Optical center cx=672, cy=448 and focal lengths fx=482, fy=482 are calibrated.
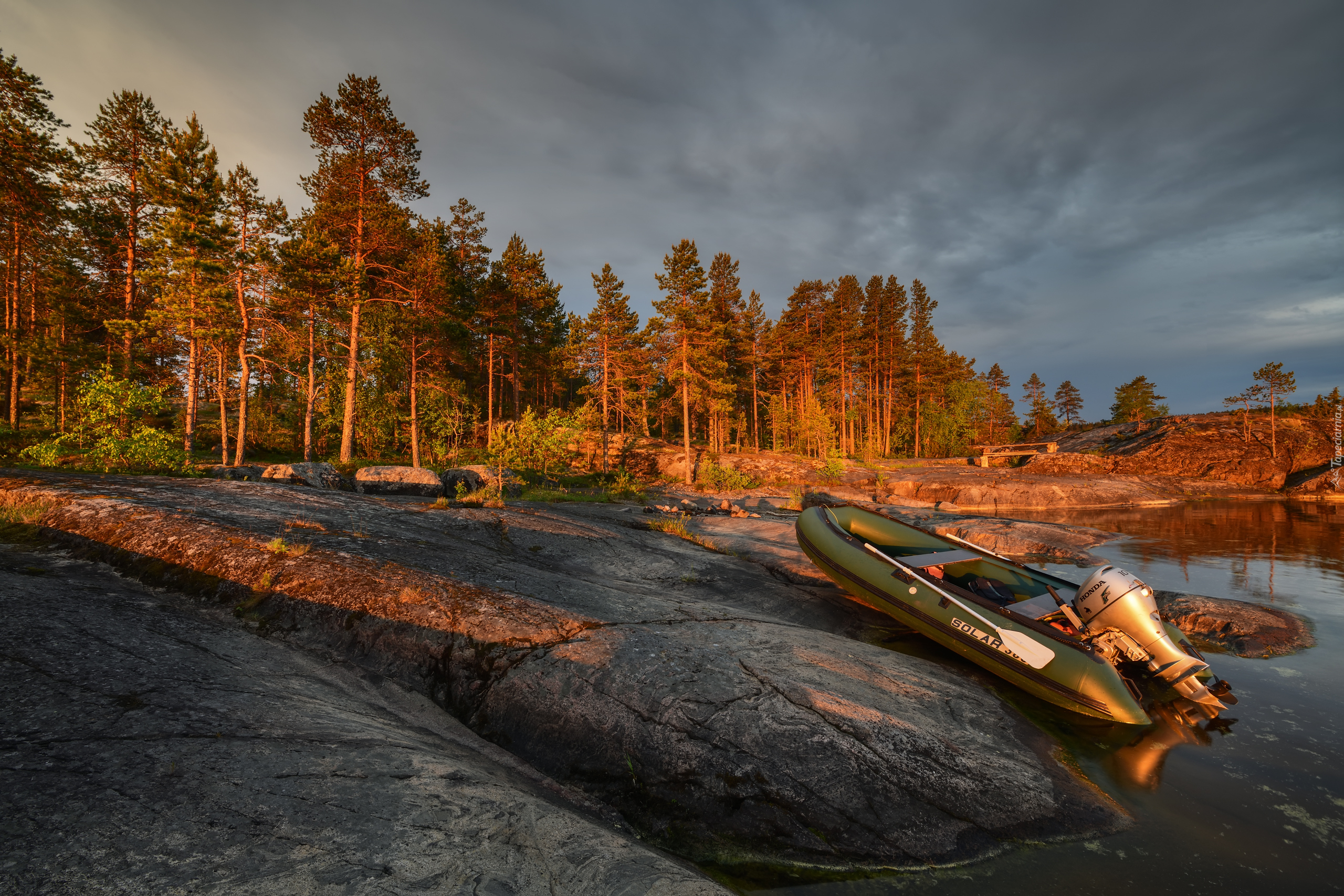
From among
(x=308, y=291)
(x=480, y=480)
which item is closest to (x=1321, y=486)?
(x=480, y=480)

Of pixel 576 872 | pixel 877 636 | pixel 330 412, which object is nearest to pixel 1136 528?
pixel 877 636

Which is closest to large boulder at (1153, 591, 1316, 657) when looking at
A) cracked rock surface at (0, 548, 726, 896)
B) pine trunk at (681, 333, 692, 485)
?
cracked rock surface at (0, 548, 726, 896)

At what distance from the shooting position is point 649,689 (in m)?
4.73

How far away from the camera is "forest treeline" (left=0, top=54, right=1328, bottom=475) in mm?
19906

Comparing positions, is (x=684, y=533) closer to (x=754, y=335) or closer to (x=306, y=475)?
(x=306, y=475)

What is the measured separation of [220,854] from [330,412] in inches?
1216

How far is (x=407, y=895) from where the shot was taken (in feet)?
7.08

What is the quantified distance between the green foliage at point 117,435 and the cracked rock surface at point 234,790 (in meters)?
11.3

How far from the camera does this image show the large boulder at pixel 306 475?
13.3 meters

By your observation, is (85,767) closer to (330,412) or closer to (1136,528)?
(330,412)

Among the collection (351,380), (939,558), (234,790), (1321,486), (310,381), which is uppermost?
(310,381)

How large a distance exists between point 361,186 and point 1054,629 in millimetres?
26993

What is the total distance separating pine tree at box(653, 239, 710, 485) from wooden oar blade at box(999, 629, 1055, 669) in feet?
80.9

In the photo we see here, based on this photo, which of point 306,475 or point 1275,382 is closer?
point 306,475
